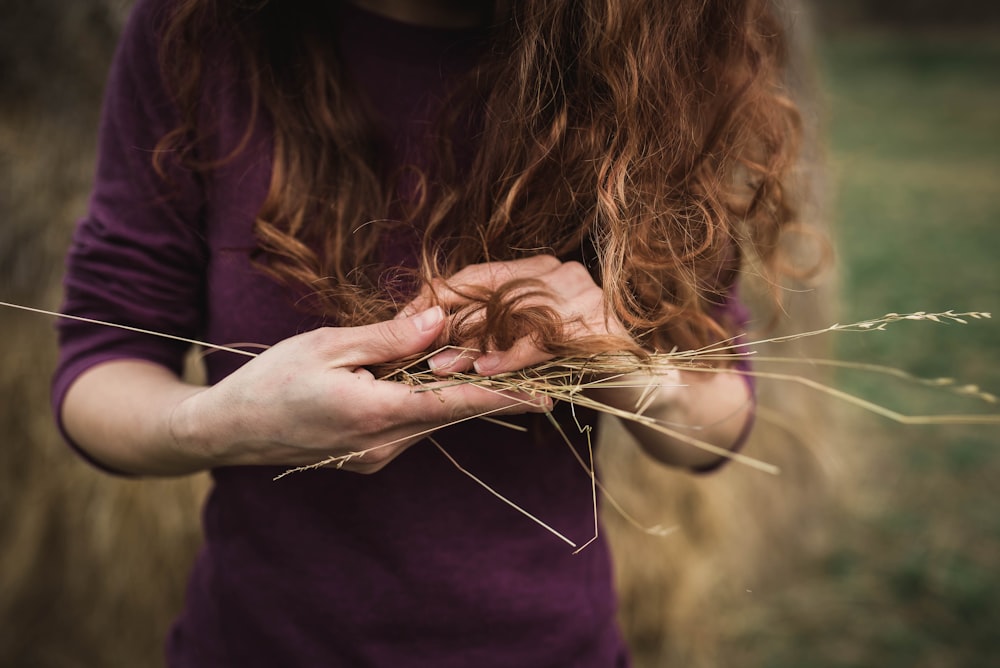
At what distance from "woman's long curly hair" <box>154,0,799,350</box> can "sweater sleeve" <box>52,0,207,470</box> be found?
0.04 metres

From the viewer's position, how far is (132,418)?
0.94m

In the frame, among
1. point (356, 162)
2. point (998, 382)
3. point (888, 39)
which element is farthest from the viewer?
point (888, 39)

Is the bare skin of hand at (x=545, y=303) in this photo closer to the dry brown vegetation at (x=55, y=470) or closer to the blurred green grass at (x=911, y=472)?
the blurred green grass at (x=911, y=472)

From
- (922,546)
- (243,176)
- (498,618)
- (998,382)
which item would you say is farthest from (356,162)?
(998,382)

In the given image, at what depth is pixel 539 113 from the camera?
0.85m

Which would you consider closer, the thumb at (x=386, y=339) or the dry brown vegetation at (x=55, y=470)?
the thumb at (x=386, y=339)

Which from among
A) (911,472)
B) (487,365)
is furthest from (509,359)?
(911,472)

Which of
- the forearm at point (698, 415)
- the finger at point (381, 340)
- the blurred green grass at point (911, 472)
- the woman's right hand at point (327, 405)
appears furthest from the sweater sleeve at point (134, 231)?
the blurred green grass at point (911, 472)

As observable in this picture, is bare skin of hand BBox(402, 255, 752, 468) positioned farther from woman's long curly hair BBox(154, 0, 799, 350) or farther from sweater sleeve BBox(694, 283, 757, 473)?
sweater sleeve BBox(694, 283, 757, 473)

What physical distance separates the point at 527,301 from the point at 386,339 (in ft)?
0.46

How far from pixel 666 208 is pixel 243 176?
482mm

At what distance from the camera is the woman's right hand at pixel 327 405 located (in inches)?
29.3

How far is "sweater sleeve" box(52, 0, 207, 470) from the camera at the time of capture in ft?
3.15

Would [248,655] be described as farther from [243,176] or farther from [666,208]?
[666,208]
